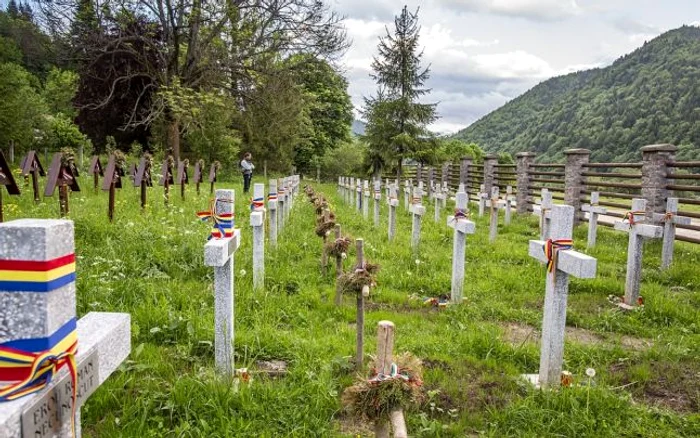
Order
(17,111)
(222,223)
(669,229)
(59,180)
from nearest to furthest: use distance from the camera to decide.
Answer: (222,223)
(59,180)
(669,229)
(17,111)

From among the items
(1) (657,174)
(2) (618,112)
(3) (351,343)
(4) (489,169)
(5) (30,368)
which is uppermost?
(2) (618,112)

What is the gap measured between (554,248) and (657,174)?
7.94 meters

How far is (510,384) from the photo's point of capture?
3.48 metres

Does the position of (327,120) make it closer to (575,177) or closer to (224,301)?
(575,177)

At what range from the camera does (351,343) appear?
400 centimetres

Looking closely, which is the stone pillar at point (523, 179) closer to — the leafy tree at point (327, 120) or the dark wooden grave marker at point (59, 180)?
the dark wooden grave marker at point (59, 180)

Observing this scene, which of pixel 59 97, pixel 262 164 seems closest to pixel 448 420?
pixel 262 164

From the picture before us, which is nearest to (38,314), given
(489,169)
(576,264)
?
(576,264)

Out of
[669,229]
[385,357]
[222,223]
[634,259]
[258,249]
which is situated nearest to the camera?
[385,357]

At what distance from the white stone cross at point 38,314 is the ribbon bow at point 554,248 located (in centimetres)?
318

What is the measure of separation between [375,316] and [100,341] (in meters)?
3.80

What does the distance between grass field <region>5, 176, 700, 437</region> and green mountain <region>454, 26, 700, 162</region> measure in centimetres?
4686

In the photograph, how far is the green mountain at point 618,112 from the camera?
5094 centimetres

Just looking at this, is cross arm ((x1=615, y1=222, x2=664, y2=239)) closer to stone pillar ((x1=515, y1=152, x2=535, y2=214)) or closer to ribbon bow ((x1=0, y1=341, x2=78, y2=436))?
ribbon bow ((x1=0, y1=341, x2=78, y2=436))
